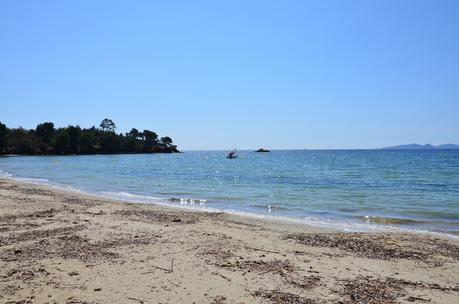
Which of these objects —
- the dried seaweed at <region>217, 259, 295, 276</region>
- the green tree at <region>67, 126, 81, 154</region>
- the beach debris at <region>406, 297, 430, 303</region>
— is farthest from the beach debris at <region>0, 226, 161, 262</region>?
the green tree at <region>67, 126, 81, 154</region>

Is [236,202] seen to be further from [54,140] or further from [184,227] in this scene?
[54,140]

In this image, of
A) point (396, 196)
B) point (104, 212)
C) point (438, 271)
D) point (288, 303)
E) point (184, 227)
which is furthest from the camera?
point (396, 196)

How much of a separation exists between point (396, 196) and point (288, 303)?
19962 millimetres

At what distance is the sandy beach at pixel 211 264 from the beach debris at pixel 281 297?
16mm

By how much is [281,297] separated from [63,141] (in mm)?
132183

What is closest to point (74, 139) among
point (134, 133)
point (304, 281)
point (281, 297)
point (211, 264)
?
point (134, 133)

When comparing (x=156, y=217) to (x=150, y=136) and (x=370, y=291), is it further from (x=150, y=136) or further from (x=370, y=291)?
(x=150, y=136)

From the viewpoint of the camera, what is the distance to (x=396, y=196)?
23594mm

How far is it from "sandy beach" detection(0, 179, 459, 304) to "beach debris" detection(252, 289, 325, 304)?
2 cm

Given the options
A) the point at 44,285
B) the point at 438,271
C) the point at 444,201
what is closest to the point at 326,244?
the point at 438,271

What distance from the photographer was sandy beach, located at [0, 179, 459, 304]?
20.1 feet

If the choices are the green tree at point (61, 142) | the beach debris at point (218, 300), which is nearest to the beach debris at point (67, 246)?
the beach debris at point (218, 300)

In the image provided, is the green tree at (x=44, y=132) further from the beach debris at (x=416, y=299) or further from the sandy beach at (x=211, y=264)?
the beach debris at (x=416, y=299)

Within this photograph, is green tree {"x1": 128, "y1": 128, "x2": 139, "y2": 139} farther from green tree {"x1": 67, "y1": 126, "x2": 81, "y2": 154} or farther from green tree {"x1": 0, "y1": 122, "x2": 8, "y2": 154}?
green tree {"x1": 0, "y1": 122, "x2": 8, "y2": 154}
